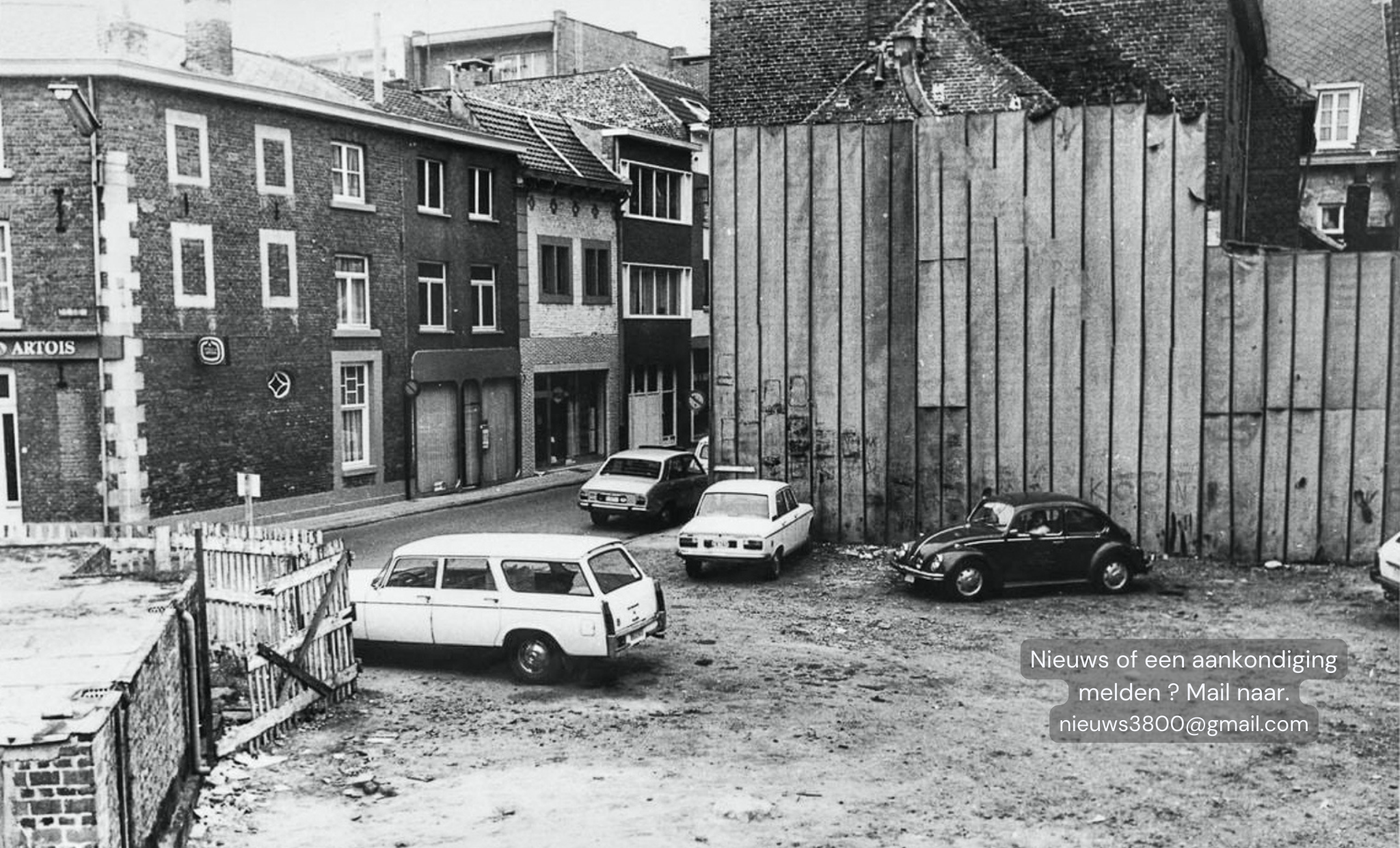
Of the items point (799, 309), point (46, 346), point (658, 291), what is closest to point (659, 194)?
point (658, 291)

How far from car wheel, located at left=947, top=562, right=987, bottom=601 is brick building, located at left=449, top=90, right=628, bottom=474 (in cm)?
1760

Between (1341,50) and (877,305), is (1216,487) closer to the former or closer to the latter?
(877,305)

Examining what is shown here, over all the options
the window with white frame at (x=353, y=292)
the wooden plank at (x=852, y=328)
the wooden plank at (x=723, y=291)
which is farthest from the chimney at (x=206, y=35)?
the wooden plank at (x=852, y=328)

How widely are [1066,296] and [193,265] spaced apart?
1519 cm

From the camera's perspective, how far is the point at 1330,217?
4497 centimetres

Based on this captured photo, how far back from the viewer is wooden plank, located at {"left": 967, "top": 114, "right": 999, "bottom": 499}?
20406 mm

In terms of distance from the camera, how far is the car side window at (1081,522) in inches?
679

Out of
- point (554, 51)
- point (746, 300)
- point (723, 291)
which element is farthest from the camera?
point (554, 51)

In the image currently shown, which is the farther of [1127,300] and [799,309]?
[799,309]

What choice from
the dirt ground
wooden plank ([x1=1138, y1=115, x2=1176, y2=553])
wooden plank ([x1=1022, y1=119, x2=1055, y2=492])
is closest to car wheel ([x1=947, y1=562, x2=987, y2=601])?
the dirt ground

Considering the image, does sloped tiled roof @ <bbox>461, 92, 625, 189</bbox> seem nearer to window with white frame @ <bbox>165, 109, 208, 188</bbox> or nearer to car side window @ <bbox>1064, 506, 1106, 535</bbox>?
window with white frame @ <bbox>165, 109, 208, 188</bbox>

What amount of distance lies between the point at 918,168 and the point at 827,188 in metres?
1.51

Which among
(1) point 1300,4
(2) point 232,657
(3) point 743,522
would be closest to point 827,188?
(3) point 743,522

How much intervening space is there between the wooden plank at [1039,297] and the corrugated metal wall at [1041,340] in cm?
3
